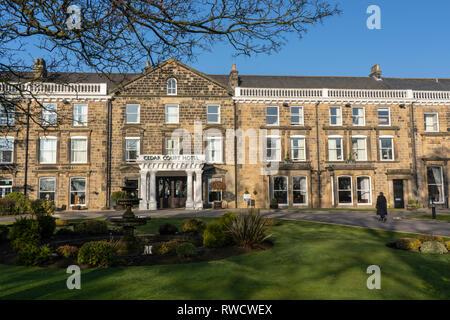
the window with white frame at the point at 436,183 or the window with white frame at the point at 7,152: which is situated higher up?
the window with white frame at the point at 7,152

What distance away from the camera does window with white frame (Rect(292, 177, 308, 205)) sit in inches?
1187

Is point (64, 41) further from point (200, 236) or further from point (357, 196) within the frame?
point (357, 196)

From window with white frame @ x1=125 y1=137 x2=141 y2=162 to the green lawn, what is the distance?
21.1 metres

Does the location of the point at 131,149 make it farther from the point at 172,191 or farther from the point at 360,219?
the point at 360,219

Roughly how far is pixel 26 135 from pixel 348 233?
27200 millimetres

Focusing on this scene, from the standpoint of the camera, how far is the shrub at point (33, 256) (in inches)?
339

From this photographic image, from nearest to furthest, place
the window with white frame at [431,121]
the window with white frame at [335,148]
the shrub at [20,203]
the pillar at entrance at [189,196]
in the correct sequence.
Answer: the shrub at [20,203], the pillar at entrance at [189,196], the window with white frame at [335,148], the window with white frame at [431,121]

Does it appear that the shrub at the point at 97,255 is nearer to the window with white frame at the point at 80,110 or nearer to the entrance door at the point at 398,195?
the window with white frame at the point at 80,110

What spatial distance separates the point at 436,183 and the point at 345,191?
879cm

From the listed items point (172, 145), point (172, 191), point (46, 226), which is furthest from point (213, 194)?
point (46, 226)

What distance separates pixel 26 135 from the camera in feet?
92.9

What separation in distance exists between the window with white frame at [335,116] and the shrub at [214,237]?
23.5 m

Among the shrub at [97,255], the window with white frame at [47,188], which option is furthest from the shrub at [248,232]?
the window with white frame at [47,188]

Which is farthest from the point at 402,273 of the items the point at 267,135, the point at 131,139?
the point at 131,139
